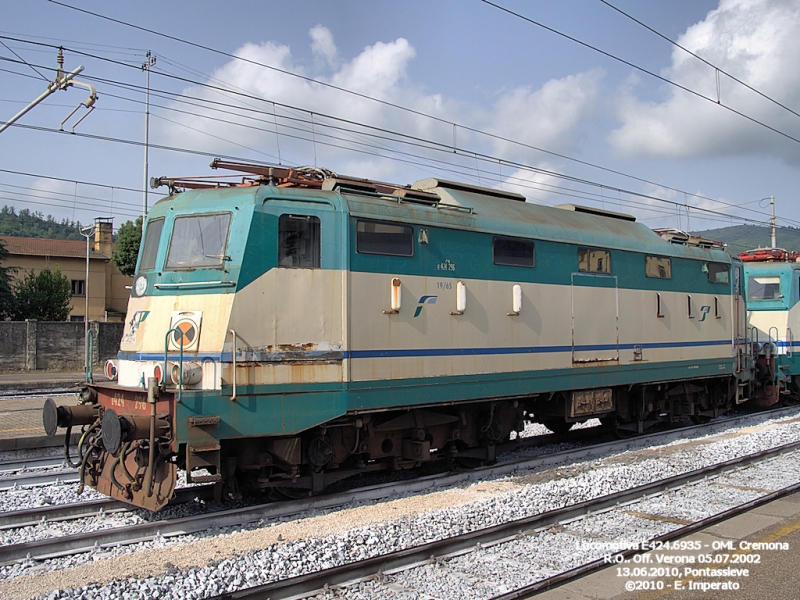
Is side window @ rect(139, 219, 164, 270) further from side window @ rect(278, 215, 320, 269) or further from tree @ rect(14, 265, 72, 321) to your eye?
tree @ rect(14, 265, 72, 321)

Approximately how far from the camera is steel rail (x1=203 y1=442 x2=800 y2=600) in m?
5.40

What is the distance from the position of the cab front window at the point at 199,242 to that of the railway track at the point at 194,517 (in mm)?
2791

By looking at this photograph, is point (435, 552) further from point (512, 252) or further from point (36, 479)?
point (36, 479)

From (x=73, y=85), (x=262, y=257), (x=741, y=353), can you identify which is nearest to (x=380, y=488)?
(x=262, y=257)

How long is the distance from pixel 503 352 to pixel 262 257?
4.05 meters

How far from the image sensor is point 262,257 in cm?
766

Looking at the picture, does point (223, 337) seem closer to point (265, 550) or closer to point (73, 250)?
point (265, 550)

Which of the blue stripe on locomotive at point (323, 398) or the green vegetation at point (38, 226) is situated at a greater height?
the green vegetation at point (38, 226)

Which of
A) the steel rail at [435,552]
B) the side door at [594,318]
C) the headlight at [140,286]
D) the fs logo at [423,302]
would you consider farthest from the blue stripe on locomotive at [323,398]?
Answer: the steel rail at [435,552]

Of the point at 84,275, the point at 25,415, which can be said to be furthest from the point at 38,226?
the point at 25,415

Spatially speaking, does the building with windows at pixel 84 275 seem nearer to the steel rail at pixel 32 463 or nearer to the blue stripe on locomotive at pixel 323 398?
the steel rail at pixel 32 463

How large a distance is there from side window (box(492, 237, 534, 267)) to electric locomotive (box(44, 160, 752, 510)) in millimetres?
24

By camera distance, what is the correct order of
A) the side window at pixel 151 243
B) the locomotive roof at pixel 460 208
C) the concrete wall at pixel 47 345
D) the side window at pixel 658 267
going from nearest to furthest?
the locomotive roof at pixel 460 208
the side window at pixel 151 243
the side window at pixel 658 267
the concrete wall at pixel 47 345

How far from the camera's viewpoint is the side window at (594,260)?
11.4 m
